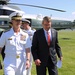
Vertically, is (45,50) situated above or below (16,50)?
below

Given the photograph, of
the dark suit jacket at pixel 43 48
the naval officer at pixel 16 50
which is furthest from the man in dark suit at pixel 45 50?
the naval officer at pixel 16 50

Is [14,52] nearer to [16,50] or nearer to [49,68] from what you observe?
[16,50]

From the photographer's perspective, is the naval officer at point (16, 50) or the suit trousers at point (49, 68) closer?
the naval officer at point (16, 50)

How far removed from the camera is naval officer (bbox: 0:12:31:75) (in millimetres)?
4508

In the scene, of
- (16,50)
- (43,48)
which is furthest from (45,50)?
(16,50)

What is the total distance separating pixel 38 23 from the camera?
79.7ft

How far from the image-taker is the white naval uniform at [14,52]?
4504 mm

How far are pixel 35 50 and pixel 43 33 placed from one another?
1.28ft

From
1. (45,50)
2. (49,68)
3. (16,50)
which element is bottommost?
(49,68)

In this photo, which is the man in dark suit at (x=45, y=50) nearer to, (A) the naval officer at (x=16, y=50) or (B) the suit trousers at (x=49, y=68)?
(B) the suit trousers at (x=49, y=68)

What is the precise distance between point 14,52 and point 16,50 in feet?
0.18

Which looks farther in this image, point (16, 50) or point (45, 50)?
point (45, 50)

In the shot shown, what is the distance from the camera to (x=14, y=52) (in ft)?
14.8

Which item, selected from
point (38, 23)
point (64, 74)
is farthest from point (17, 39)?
point (38, 23)
